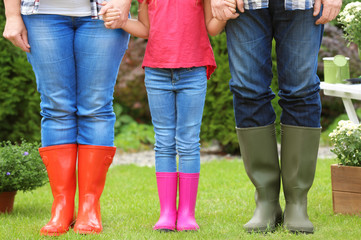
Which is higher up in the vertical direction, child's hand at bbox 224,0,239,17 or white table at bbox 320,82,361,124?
child's hand at bbox 224,0,239,17

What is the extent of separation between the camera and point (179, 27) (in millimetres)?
2602

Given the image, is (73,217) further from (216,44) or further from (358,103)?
(358,103)

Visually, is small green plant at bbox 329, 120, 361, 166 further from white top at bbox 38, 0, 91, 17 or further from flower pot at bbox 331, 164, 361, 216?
white top at bbox 38, 0, 91, 17

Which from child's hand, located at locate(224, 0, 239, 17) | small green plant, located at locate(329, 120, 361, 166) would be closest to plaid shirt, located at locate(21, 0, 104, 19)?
child's hand, located at locate(224, 0, 239, 17)

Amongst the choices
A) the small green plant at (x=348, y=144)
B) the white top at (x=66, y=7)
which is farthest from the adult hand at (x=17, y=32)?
the small green plant at (x=348, y=144)

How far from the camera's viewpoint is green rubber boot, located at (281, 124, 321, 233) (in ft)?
8.27

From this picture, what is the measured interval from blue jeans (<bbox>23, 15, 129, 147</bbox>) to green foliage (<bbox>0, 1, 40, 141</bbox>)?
2823 mm

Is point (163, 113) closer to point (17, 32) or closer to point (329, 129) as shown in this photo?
point (17, 32)

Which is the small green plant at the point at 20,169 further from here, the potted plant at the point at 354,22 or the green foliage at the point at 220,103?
the green foliage at the point at 220,103

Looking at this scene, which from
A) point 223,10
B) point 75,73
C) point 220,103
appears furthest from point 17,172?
point 220,103

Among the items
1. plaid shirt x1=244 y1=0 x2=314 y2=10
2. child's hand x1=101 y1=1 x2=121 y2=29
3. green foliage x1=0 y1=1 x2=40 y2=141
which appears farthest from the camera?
green foliage x1=0 y1=1 x2=40 y2=141

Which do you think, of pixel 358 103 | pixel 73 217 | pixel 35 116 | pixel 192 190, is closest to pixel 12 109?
pixel 35 116

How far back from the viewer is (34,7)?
8.25 ft

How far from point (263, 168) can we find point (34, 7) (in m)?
1.30
